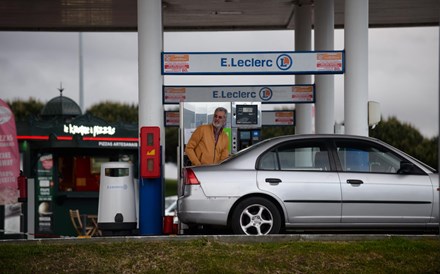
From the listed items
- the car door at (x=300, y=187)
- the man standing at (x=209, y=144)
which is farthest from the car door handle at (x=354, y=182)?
the man standing at (x=209, y=144)

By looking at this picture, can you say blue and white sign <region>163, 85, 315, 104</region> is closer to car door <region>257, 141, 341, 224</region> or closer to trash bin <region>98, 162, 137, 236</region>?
trash bin <region>98, 162, 137, 236</region>

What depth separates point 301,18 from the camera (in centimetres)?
2558

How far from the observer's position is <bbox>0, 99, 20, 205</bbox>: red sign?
19031mm

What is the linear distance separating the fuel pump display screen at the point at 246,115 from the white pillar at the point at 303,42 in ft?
20.4

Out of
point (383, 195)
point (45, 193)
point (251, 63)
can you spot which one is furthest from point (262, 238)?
point (45, 193)

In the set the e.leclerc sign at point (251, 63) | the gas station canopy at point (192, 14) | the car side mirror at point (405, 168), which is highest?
the gas station canopy at point (192, 14)

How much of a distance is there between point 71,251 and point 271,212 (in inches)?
115

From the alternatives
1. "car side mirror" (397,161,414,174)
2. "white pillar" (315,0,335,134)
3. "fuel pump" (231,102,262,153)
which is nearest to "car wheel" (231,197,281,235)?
"car side mirror" (397,161,414,174)

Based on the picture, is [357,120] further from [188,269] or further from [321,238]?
[188,269]

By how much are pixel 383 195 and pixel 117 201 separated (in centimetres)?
425

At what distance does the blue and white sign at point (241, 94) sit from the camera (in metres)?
22.3

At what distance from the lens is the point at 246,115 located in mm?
19531

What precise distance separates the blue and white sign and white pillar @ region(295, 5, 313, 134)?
6.35ft

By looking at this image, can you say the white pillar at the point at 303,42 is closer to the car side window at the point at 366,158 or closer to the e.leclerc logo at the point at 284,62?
the e.leclerc logo at the point at 284,62
